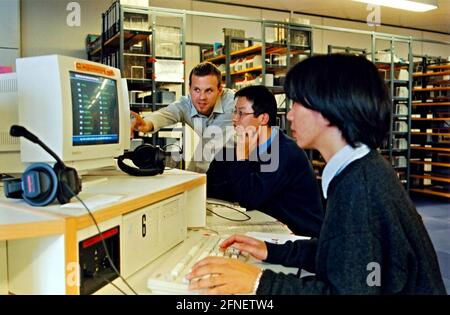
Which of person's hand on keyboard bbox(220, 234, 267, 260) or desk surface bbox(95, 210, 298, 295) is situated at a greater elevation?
person's hand on keyboard bbox(220, 234, 267, 260)

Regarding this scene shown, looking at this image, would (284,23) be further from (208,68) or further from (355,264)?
(355,264)

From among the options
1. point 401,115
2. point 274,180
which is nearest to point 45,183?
point 274,180

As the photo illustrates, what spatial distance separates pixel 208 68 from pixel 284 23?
2.97 meters

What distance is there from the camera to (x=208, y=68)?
2947 mm

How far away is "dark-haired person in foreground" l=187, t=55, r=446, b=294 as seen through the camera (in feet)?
2.87

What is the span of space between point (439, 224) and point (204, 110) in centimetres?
346

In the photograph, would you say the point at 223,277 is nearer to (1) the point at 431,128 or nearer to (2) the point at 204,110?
(2) the point at 204,110

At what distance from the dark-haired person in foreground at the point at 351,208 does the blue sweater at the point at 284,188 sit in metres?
0.97

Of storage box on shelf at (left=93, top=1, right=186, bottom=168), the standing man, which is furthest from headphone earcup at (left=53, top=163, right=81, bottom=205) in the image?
storage box on shelf at (left=93, top=1, right=186, bottom=168)

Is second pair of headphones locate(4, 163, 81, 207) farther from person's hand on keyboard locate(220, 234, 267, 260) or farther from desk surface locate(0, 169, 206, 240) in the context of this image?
person's hand on keyboard locate(220, 234, 267, 260)

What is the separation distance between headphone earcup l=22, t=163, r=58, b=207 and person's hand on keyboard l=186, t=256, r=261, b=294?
360 mm

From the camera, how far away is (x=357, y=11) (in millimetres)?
8336

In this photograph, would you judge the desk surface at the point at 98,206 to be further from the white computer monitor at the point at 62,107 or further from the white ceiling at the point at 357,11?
the white ceiling at the point at 357,11

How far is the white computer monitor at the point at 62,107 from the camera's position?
128 centimetres
